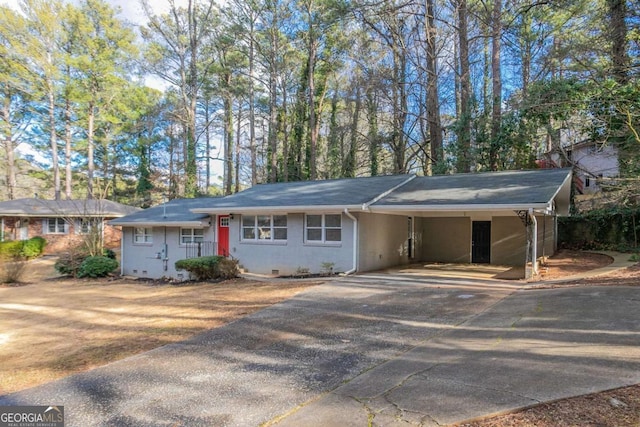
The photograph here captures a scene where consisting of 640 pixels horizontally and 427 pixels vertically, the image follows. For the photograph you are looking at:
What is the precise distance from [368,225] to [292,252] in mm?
2906

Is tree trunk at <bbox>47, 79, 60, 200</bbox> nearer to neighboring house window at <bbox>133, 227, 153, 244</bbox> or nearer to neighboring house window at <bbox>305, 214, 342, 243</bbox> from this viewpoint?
neighboring house window at <bbox>133, 227, 153, 244</bbox>

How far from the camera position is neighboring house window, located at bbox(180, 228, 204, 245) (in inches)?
688

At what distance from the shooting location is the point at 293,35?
28.9m

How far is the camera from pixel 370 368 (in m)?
4.67

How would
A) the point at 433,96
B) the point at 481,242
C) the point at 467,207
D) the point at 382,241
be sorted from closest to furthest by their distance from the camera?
1. the point at 467,207
2. the point at 382,241
3. the point at 481,242
4. the point at 433,96

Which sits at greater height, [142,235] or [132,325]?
[142,235]

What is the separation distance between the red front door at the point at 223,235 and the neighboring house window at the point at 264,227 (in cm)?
145

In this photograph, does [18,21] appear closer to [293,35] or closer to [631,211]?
[293,35]

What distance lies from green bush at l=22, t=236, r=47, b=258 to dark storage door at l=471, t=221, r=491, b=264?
2650 centimetres

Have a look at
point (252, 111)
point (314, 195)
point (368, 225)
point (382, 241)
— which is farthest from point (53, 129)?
point (382, 241)

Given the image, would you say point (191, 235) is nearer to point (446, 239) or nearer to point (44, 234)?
point (446, 239)

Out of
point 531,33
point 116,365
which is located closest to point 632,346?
point 116,365

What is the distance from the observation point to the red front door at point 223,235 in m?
16.5

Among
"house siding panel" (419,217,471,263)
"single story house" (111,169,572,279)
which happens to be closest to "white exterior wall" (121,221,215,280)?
"single story house" (111,169,572,279)
